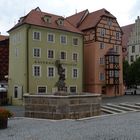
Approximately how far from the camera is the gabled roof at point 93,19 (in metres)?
50.7

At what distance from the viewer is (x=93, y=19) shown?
2046 inches

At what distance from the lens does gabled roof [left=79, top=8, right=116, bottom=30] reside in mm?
50744

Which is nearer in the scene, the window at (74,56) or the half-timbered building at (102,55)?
the window at (74,56)

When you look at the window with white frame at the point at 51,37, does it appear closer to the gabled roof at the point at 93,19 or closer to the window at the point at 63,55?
the window at the point at 63,55

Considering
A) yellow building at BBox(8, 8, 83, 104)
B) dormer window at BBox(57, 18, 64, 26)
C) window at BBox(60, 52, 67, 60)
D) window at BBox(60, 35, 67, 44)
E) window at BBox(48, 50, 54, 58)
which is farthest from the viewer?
dormer window at BBox(57, 18, 64, 26)

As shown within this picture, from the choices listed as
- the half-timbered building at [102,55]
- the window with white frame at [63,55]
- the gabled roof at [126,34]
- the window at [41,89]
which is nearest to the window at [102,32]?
the half-timbered building at [102,55]

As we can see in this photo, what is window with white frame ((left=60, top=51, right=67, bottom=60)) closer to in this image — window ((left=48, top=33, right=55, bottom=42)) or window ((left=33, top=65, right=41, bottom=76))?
window ((left=48, top=33, right=55, bottom=42))

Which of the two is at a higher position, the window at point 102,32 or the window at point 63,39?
the window at point 102,32

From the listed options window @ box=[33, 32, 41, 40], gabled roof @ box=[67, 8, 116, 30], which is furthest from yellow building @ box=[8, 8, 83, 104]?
gabled roof @ box=[67, 8, 116, 30]

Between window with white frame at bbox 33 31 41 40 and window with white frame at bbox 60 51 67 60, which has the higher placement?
window with white frame at bbox 33 31 41 40

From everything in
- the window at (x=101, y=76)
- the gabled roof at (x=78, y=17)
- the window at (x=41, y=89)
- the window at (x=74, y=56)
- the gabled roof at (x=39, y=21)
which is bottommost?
the window at (x=41, y=89)

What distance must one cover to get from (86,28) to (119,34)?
20.2 feet

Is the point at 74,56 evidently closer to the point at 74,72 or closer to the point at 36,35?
the point at 74,72

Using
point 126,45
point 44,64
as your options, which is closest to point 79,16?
point 44,64
